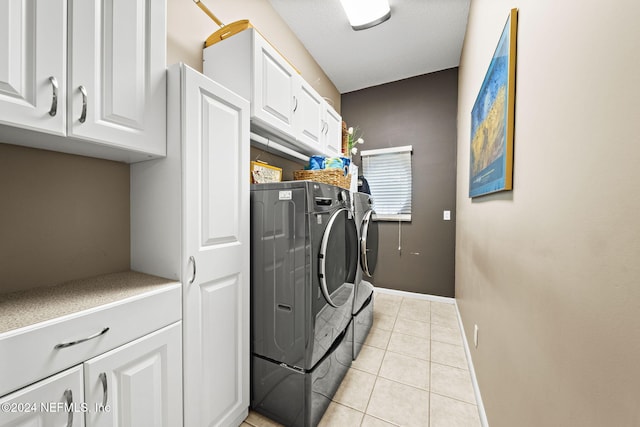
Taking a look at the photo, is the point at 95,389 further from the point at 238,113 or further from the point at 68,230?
the point at 238,113

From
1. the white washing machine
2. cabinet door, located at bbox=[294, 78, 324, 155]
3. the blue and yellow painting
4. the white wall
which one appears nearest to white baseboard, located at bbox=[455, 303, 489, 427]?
the white wall

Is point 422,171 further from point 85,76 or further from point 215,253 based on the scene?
point 85,76

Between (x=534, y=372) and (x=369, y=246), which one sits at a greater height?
(x=369, y=246)

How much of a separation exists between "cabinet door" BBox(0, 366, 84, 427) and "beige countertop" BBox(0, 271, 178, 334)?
177mm

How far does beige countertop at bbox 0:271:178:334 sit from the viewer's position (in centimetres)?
70

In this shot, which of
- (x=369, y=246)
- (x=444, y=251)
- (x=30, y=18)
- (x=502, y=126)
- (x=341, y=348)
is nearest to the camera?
(x=30, y=18)

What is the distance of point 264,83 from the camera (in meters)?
1.54

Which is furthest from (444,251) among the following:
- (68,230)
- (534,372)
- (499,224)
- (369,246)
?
(68,230)

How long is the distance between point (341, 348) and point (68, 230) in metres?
1.62

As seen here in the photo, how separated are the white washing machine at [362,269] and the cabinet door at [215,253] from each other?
934mm

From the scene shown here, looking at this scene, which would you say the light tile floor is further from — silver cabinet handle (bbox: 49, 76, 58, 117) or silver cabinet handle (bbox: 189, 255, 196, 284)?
silver cabinet handle (bbox: 49, 76, 58, 117)

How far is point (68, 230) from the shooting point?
3.39 ft

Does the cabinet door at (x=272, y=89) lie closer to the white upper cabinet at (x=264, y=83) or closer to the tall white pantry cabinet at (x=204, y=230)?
the white upper cabinet at (x=264, y=83)

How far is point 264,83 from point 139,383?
64.5 inches
